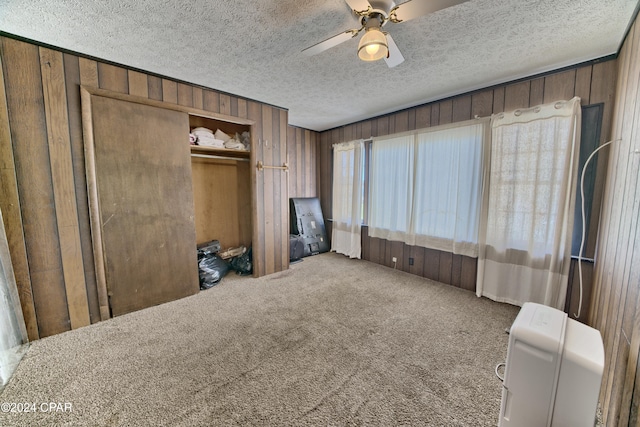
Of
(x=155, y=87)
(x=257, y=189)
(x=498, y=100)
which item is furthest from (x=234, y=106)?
(x=498, y=100)

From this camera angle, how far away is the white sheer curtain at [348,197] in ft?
13.7

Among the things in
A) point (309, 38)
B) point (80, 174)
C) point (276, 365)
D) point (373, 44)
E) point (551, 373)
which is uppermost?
point (309, 38)

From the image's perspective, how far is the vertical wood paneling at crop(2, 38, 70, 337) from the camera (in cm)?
187

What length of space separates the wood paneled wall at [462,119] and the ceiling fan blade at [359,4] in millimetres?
2154

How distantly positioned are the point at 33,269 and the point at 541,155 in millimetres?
4800

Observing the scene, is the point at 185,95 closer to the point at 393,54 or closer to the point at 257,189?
the point at 257,189

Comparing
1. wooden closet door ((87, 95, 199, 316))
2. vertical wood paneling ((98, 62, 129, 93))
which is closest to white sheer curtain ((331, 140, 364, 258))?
wooden closet door ((87, 95, 199, 316))

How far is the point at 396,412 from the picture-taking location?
1.39 metres

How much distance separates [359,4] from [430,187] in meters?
2.45

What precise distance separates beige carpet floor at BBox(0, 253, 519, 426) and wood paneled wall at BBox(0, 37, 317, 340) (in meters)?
0.37

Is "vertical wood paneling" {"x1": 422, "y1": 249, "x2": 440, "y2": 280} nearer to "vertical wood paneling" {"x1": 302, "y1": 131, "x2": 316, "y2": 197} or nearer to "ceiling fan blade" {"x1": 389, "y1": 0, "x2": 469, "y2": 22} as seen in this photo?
"vertical wood paneling" {"x1": 302, "y1": 131, "x2": 316, "y2": 197}

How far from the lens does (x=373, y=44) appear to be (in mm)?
1400

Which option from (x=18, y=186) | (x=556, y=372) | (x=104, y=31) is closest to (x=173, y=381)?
(x=18, y=186)

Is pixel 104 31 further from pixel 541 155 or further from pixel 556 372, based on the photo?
pixel 541 155
